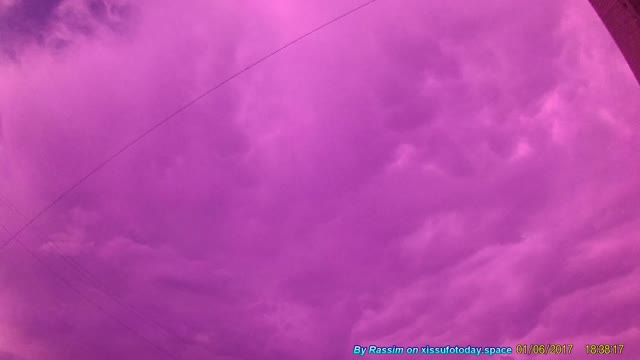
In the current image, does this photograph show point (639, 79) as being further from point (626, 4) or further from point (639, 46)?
point (626, 4)

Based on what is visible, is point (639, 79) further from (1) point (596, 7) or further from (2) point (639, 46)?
(1) point (596, 7)

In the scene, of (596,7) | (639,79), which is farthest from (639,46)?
(596,7)

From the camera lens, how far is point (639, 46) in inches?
235

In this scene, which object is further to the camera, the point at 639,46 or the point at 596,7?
the point at 596,7

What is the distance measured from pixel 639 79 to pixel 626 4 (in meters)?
1.11

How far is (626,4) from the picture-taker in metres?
5.95

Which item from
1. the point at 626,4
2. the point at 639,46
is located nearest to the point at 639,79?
the point at 639,46

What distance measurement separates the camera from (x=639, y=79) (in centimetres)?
614

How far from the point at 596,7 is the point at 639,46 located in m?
1.11

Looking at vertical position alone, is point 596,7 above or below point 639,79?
above

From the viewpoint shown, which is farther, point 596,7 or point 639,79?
point 596,7

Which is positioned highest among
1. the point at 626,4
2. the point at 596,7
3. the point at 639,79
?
the point at 596,7

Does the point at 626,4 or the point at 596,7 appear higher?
the point at 596,7

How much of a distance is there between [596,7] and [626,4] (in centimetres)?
77
